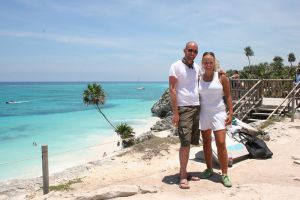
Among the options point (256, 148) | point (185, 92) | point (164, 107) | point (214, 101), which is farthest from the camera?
point (164, 107)

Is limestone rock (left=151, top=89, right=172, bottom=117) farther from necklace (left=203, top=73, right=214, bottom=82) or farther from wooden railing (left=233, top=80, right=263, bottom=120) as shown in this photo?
necklace (left=203, top=73, right=214, bottom=82)

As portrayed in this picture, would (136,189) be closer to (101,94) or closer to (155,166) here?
(155,166)

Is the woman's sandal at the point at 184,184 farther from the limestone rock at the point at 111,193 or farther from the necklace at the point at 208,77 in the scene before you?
the necklace at the point at 208,77

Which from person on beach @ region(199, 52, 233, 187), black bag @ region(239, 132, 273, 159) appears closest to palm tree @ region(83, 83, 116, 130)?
black bag @ region(239, 132, 273, 159)

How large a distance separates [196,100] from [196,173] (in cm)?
155

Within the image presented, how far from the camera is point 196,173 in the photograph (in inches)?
237

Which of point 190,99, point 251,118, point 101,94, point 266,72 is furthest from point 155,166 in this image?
point 266,72

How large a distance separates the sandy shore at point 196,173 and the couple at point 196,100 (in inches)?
Result: 11.0

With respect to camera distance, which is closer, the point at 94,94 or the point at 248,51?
the point at 94,94

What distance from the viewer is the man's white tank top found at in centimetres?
512

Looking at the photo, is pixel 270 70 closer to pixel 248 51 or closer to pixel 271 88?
pixel 271 88

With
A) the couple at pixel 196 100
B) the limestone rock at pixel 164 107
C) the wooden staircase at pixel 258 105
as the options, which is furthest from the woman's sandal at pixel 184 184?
the limestone rock at pixel 164 107

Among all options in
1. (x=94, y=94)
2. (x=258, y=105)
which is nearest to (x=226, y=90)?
(x=258, y=105)

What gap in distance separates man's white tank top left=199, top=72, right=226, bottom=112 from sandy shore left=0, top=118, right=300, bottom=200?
1.20 meters
